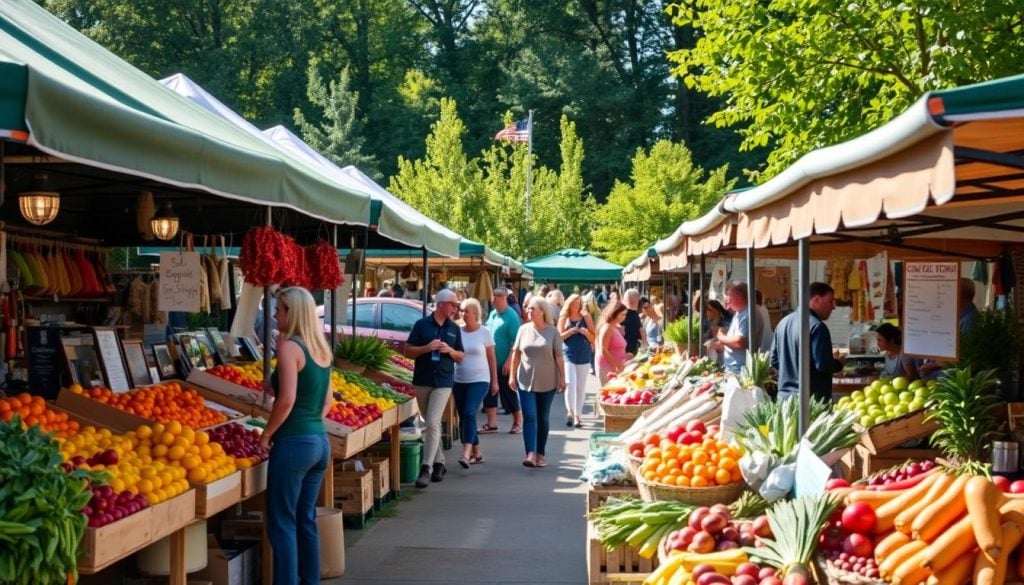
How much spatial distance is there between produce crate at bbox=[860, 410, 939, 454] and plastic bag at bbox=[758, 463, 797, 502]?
Answer: 1.23 metres

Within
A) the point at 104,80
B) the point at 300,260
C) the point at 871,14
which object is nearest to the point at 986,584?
the point at 104,80

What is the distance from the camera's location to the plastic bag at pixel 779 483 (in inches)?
233

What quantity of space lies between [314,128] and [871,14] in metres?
45.7

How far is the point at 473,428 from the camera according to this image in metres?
12.6

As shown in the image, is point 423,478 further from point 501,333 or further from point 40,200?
→ point 40,200

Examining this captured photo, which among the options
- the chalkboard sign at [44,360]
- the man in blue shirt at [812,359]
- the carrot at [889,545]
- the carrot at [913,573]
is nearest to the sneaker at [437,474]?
the chalkboard sign at [44,360]

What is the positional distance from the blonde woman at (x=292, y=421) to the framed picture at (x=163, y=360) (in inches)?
130

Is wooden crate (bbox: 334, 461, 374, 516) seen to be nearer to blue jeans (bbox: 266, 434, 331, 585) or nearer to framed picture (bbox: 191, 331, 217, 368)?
framed picture (bbox: 191, 331, 217, 368)

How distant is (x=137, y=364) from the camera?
30.7 feet

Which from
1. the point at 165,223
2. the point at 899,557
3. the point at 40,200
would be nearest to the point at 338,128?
the point at 165,223

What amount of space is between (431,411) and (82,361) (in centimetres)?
376

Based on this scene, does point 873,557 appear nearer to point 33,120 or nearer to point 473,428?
point 33,120

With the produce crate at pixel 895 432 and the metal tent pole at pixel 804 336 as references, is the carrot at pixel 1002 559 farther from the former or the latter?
the produce crate at pixel 895 432

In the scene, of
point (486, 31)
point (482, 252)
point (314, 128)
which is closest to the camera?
point (482, 252)
